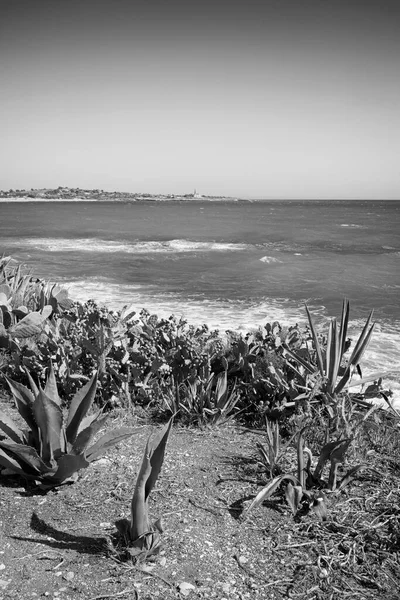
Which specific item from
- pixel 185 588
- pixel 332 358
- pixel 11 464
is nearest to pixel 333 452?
pixel 185 588

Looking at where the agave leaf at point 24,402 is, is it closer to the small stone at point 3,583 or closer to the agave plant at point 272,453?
the small stone at point 3,583

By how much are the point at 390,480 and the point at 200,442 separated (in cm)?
124

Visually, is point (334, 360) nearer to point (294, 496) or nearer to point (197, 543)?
point (294, 496)

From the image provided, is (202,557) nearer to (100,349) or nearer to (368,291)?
(100,349)

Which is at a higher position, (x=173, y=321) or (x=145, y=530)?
(x=173, y=321)

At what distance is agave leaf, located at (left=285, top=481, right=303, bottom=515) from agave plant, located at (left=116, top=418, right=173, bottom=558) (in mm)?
692

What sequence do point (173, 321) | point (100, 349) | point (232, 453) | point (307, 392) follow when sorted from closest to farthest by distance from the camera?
point (232, 453) → point (307, 392) → point (100, 349) → point (173, 321)

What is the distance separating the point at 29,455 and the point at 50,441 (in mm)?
132

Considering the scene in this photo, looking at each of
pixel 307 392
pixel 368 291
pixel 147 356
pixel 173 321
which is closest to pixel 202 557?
pixel 307 392

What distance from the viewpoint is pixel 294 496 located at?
2.50m

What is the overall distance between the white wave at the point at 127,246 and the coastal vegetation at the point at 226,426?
19210mm

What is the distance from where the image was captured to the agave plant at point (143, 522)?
210 centimetres

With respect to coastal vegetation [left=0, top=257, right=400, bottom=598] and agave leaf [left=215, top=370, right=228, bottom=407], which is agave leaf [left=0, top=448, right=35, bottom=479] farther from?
agave leaf [left=215, top=370, right=228, bottom=407]

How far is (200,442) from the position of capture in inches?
133
